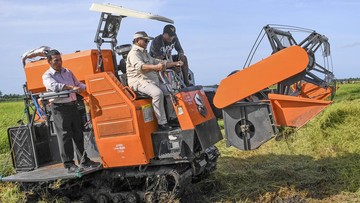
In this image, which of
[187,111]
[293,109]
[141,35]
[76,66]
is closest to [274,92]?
[293,109]

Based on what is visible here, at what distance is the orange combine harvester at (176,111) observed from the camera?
18.3 ft

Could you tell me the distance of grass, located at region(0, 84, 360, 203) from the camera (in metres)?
6.28

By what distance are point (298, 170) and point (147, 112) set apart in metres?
3.25

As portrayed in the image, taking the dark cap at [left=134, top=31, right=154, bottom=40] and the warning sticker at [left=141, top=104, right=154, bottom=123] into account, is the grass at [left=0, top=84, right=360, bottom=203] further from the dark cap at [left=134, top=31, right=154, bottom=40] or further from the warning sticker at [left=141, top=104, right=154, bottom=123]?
the dark cap at [left=134, top=31, right=154, bottom=40]

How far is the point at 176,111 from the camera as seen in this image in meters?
5.74

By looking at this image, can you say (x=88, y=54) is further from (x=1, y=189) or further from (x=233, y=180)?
(x=233, y=180)

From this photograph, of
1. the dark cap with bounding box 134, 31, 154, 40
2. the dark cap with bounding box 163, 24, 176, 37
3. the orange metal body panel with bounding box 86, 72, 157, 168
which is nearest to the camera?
the orange metal body panel with bounding box 86, 72, 157, 168

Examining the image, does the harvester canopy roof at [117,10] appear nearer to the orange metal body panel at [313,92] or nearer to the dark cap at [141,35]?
the dark cap at [141,35]

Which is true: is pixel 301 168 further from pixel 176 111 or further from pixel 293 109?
pixel 176 111

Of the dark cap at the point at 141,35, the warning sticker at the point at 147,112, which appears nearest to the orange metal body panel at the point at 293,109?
the warning sticker at the point at 147,112

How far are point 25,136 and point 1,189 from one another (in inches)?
38.2

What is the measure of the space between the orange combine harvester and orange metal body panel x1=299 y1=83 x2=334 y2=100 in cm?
1

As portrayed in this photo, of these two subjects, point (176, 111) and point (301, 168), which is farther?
point (301, 168)

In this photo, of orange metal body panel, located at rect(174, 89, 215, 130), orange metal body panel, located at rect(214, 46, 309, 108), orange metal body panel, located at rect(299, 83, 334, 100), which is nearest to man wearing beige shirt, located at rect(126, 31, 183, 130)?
orange metal body panel, located at rect(174, 89, 215, 130)
